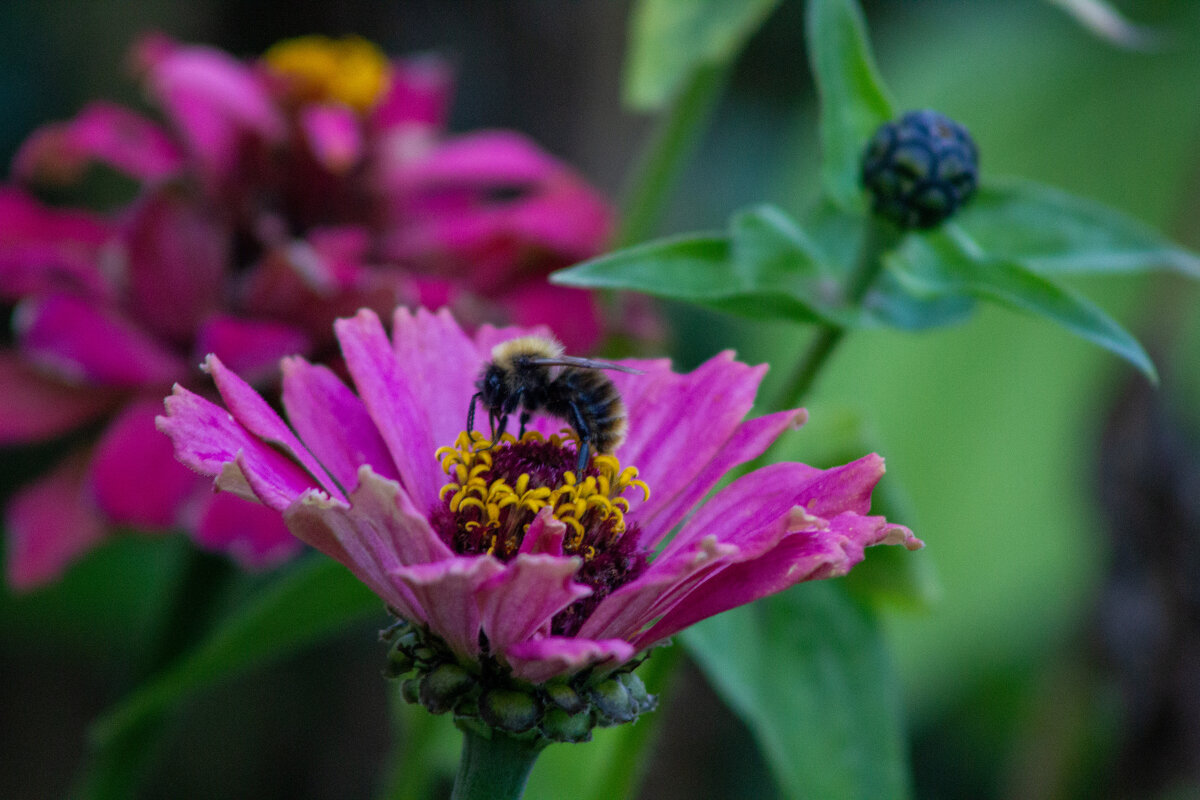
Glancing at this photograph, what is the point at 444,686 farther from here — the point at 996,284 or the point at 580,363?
the point at 996,284

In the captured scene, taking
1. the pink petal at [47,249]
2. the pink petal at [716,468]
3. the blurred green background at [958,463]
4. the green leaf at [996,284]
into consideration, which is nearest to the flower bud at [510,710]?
the pink petal at [716,468]

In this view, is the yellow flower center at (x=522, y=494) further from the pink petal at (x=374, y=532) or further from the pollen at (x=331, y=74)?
the pollen at (x=331, y=74)

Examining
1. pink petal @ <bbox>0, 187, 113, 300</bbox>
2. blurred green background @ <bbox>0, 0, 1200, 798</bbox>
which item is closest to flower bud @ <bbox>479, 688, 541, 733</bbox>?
pink petal @ <bbox>0, 187, 113, 300</bbox>

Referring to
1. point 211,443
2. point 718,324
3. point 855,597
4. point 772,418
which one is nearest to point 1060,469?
point 718,324

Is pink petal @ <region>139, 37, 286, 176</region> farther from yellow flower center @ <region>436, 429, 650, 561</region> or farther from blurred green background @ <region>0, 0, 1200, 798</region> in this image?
blurred green background @ <region>0, 0, 1200, 798</region>

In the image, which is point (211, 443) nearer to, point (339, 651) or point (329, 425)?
point (329, 425)

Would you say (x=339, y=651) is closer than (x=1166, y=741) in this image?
No
